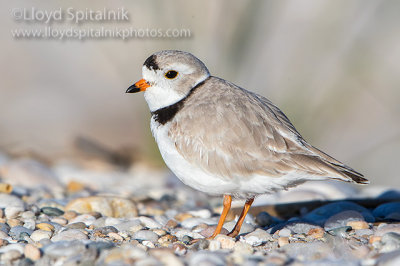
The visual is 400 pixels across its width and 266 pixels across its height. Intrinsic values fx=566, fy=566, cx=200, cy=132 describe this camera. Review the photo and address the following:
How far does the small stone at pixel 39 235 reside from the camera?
4461mm

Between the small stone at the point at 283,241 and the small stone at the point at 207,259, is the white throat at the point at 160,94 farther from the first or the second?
the small stone at the point at 207,259

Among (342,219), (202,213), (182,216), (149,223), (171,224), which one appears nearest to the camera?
(342,219)

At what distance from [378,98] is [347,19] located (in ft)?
5.33

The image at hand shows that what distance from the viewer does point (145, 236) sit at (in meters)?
4.56

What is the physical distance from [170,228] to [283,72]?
556 cm

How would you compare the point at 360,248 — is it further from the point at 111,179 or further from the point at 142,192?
the point at 111,179

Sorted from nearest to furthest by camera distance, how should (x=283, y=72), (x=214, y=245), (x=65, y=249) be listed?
(x=65, y=249), (x=214, y=245), (x=283, y=72)

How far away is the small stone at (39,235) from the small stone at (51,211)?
773 millimetres

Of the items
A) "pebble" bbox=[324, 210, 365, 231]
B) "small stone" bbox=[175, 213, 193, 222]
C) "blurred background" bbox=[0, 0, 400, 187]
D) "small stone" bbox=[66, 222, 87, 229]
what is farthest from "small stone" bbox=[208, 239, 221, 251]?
"blurred background" bbox=[0, 0, 400, 187]

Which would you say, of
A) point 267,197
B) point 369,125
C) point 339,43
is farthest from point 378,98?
point 267,197

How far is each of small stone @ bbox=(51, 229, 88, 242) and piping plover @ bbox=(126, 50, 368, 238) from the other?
0.88 m

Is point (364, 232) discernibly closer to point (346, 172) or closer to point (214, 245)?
point (346, 172)

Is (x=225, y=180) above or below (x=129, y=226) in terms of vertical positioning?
above

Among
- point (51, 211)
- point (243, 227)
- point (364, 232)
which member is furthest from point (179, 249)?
point (51, 211)
